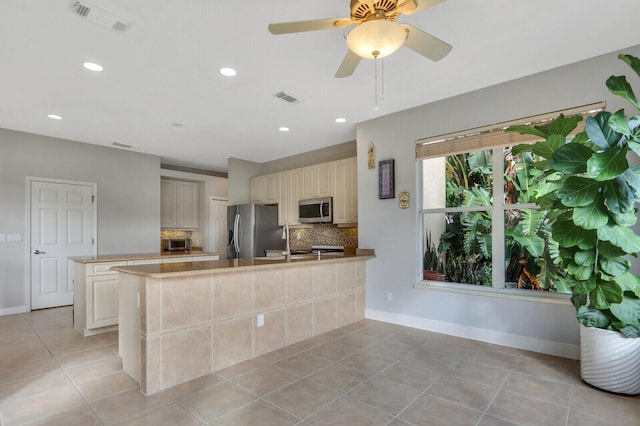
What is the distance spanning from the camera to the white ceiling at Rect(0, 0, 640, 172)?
2230 mm

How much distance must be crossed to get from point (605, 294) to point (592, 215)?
2.00 ft

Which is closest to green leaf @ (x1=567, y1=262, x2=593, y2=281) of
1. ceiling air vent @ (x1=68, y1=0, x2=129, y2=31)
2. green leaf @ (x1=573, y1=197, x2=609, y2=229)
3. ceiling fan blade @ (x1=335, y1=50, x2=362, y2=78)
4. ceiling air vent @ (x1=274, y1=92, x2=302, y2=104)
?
green leaf @ (x1=573, y1=197, x2=609, y2=229)

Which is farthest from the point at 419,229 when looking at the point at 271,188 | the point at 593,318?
the point at 271,188

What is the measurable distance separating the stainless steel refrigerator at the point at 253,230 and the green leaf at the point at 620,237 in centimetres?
495

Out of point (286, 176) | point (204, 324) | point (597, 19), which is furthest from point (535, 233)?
point (286, 176)

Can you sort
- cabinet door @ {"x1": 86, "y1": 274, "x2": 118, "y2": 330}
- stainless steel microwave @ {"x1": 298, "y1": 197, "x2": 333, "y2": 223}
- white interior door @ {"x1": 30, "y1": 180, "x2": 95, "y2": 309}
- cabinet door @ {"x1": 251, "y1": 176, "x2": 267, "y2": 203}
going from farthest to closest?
cabinet door @ {"x1": 251, "y1": 176, "x2": 267, "y2": 203} → stainless steel microwave @ {"x1": 298, "y1": 197, "x2": 333, "y2": 223} → white interior door @ {"x1": 30, "y1": 180, "x2": 95, "y2": 309} → cabinet door @ {"x1": 86, "y1": 274, "x2": 118, "y2": 330}

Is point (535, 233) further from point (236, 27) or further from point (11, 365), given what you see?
point (11, 365)

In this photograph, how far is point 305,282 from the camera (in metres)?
3.61

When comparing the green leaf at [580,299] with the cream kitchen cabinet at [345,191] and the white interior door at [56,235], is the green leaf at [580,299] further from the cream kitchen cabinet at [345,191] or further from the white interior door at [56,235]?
the white interior door at [56,235]

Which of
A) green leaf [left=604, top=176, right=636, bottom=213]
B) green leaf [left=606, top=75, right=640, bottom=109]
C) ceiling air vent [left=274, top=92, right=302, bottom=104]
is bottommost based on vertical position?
green leaf [left=604, top=176, right=636, bottom=213]

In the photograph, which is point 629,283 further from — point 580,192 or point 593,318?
point 580,192

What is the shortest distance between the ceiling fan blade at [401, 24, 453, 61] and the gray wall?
5.61m

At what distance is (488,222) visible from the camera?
11.7ft

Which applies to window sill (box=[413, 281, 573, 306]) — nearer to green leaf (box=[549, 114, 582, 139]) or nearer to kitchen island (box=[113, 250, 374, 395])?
kitchen island (box=[113, 250, 374, 395])
